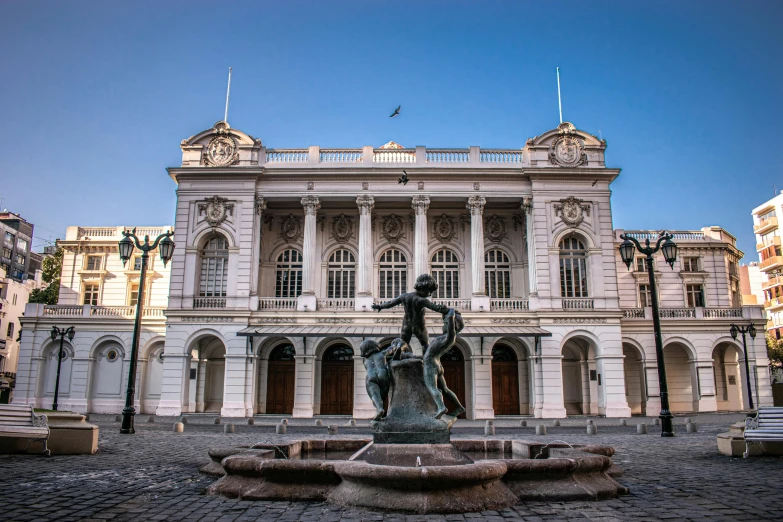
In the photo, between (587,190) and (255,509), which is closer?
(255,509)

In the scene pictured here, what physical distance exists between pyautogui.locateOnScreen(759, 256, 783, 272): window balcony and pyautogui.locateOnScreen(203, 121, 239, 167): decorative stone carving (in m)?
52.0

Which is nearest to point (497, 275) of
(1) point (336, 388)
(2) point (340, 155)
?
(1) point (336, 388)

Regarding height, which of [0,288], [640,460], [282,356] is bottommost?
[640,460]

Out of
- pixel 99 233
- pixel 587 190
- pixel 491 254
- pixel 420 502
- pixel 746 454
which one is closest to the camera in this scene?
pixel 420 502

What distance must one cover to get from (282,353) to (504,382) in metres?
11.7

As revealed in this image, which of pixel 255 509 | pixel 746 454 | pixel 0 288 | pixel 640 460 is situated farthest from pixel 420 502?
pixel 0 288

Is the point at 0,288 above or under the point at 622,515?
above

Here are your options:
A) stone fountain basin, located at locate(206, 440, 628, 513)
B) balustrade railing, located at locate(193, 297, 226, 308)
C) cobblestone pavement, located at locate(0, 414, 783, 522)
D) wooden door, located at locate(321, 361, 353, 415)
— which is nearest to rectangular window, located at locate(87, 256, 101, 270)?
balustrade railing, located at locate(193, 297, 226, 308)

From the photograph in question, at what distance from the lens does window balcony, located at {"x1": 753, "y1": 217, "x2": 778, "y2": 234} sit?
57.2m

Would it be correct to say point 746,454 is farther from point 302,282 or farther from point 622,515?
point 302,282

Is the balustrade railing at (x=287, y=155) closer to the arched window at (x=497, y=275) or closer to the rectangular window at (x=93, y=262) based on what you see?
the arched window at (x=497, y=275)

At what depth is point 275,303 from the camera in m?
29.8

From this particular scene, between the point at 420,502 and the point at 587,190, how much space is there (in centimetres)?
2663

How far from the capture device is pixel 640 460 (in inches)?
454
